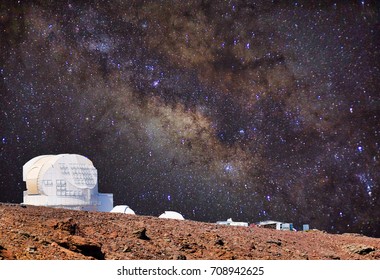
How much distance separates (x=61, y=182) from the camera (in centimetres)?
1781

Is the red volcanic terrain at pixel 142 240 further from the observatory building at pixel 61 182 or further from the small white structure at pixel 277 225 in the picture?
the observatory building at pixel 61 182

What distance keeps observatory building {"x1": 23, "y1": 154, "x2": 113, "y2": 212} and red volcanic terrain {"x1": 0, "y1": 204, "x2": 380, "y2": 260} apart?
5.12 meters

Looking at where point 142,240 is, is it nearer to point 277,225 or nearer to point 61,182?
point 61,182

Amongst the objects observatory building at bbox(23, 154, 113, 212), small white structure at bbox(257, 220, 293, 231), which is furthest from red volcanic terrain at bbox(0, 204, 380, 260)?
observatory building at bbox(23, 154, 113, 212)

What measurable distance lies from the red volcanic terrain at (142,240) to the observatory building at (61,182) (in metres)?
5.12

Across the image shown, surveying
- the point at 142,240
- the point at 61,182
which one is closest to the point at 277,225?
the point at 61,182

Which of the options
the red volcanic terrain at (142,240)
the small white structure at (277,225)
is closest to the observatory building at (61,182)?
the red volcanic terrain at (142,240)

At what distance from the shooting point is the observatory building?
1759 cm

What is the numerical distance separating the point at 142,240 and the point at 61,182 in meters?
7.65

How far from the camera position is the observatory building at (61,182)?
57.7 ft

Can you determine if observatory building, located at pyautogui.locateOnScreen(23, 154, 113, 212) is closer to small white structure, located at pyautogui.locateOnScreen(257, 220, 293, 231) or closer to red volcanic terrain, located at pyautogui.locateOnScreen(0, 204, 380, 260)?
red volcanic terrain, located at pyautogui.locateOnScreen(0, 204, 380, 260)
